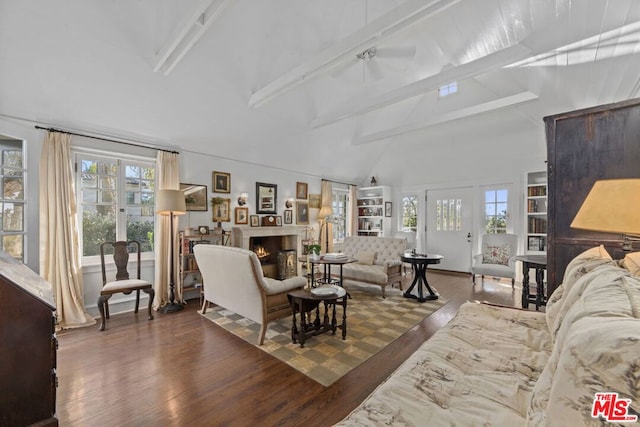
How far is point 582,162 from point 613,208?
1.10 metres

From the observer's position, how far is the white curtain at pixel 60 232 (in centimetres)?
313

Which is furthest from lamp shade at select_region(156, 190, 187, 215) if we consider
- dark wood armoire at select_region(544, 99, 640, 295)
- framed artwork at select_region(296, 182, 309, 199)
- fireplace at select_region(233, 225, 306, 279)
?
dark wood armoire at select_region(544, 99, 640, 295)

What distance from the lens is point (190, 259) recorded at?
4.23 m

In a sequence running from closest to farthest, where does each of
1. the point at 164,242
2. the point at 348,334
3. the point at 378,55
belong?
the point at 348,334
the point at 378,55
the point at 164,242

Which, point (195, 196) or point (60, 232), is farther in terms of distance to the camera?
point (195, 196)

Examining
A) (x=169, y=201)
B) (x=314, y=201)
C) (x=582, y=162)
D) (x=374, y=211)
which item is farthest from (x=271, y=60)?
(x=374, y=211)

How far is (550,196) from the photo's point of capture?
7.48ft

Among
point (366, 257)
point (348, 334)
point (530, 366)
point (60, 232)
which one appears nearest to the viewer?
point (530, 366)

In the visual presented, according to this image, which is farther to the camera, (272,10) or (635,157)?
(272,10)

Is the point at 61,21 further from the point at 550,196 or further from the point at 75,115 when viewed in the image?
the point at 550,196

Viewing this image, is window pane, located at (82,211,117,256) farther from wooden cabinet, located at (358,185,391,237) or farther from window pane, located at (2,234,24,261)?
wooden cabinet, located at (358,185,391,237)

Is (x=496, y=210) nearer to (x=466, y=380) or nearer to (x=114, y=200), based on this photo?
(x=466, y=380)

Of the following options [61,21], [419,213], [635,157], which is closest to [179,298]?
[61,21]

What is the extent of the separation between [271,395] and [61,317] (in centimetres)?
294
